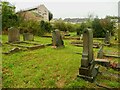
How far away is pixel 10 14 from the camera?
2338 cm

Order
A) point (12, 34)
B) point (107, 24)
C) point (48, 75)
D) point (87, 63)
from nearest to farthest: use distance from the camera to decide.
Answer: point (87, 63) → point (48, 75) → point (12, 34) → point (107, 24)

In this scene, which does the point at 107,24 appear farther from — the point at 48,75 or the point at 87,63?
the point at 48,75

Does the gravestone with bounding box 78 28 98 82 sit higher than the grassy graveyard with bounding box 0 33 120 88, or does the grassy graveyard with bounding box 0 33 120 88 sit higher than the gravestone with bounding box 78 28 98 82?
the gravestone with bounding box 78 28 98 82

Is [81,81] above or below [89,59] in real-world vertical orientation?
below

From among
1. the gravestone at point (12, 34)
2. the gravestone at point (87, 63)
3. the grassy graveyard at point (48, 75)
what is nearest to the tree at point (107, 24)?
the gravestone at point (12, 34)

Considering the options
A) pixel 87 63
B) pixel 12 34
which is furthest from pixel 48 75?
pixel 12 34

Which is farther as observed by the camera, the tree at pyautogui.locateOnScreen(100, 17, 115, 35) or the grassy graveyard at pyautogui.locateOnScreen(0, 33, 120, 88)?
the tree at pyautogui.locateOnScreen(100, 17, 115, 35)

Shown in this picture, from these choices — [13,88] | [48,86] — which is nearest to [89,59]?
[48,86]

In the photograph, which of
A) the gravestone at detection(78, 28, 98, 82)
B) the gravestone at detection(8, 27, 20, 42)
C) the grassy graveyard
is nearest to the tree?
the gravestone at detection(8, 27, 20, 42)

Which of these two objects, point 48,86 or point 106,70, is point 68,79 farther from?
point 106,70

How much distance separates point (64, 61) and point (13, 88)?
324 cm

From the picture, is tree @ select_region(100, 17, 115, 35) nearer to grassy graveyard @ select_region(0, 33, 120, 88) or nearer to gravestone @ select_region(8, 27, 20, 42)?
gravestone @ select_region(8, 27, 20, 42)

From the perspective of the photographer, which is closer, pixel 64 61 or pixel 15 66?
pixel 15 66

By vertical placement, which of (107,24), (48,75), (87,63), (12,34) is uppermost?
(107,24)
